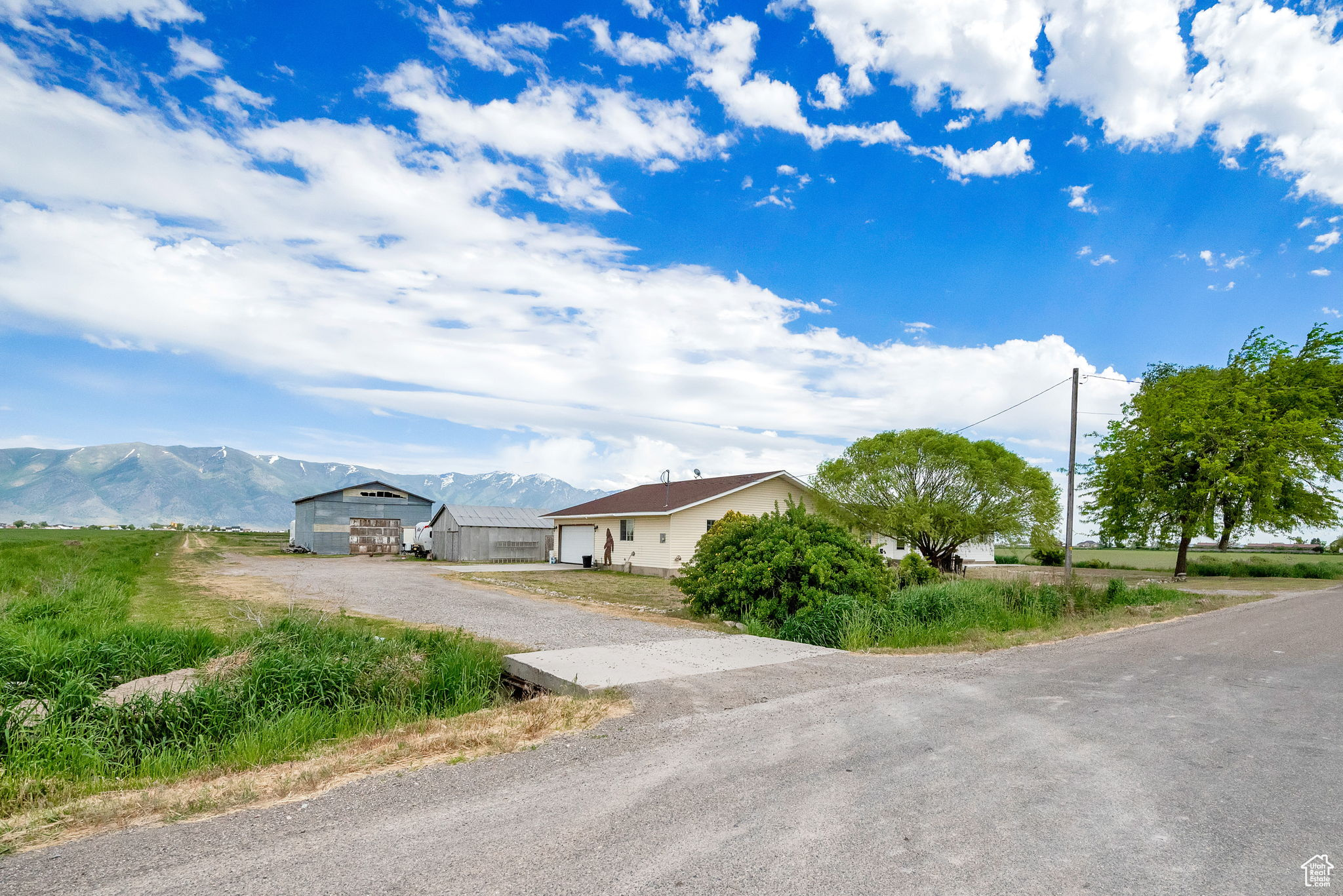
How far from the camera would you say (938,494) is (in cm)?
2938

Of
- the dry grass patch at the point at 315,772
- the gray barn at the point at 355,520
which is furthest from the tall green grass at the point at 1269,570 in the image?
the gray barn at the point at 355,520

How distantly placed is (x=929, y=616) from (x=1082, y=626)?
9.95ft

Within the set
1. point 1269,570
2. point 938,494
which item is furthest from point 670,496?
point 1269,570

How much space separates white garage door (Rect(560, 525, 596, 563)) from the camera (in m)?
34.8

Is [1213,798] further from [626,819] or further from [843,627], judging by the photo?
[843,627]

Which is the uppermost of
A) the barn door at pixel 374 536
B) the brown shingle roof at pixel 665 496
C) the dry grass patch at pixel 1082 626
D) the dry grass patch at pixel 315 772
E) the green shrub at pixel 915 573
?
the brown shingle roof at pixel 665 496

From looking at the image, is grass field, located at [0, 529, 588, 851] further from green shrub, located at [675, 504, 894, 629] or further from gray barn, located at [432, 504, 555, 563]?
gray barn, located at [432, 504, 555, 563]

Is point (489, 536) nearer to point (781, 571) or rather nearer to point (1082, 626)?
point (781, 571)

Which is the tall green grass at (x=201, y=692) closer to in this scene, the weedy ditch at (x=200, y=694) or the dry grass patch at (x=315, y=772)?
the weedy ditch at (x=200, y=694)

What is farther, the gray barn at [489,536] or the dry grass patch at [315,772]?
the gray barn at [489,536]

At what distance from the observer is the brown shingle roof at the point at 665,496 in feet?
97.1

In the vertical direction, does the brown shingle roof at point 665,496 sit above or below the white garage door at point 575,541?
above

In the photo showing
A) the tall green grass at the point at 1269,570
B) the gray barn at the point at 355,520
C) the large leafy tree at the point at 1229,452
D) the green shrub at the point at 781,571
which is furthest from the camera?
the gray barn at the point at 355,520

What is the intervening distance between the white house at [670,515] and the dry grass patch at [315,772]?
65.9 ft
